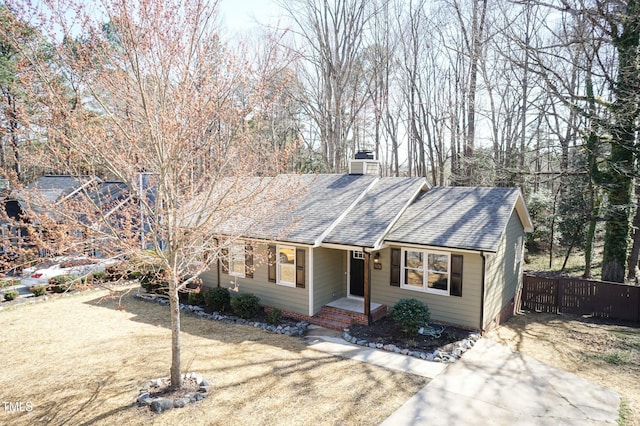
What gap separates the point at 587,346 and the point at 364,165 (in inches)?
359

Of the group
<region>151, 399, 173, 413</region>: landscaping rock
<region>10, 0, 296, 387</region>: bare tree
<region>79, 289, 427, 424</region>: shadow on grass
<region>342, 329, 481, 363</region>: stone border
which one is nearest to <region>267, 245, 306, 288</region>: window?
<region>79, 289, 427, 424</region>: shadow on grass

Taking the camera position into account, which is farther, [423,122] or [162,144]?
[423,122]

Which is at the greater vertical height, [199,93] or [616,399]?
[199,93]

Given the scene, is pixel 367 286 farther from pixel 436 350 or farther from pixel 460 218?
pixel 460 218

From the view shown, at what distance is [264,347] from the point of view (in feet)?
33.0

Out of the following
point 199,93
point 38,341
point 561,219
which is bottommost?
point 38,341

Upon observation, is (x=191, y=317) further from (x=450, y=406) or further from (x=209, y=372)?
(x=450, y=406)

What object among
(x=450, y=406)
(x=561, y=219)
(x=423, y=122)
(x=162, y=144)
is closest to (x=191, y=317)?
(x=162, y=144)

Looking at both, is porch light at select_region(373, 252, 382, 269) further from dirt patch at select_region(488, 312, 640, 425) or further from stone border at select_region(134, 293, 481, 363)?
dirt patch at select_region(488, 312, 640, 425)

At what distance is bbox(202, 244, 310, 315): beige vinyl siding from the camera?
12.0 meters

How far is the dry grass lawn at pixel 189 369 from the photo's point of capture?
22.6 feet

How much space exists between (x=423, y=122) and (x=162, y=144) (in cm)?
2425

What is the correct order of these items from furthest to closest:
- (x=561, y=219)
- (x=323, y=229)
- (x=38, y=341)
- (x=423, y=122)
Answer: (x=423, y=122) < (x=561, y=219) < (x=323, y=229) < (x=38, y=341)

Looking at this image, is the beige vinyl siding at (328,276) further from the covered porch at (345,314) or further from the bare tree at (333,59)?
the bare tree at (333,59)
